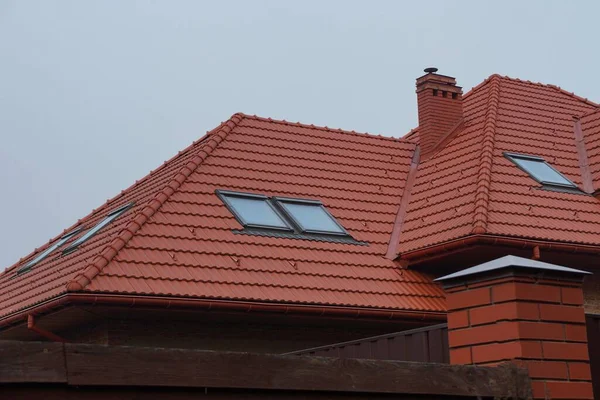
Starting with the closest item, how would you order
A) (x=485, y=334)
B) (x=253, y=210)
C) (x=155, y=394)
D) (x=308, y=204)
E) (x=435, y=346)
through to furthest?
(x=155, y=394)
(x=485, y=334)
(x=435, y=346)
(x=253, y=210)
(x=308, y=204)

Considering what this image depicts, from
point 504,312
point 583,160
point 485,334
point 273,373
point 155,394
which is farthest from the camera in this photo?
point 583,160

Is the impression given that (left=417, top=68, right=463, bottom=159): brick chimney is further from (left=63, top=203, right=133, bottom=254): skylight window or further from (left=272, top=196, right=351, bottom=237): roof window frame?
(left=63, top=203, right=133, bottom=254): skylight window

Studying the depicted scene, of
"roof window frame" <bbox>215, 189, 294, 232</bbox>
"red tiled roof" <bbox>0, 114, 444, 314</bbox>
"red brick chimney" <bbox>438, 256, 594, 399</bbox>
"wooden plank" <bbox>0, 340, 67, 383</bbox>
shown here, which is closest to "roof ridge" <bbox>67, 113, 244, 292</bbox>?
"red tiled roof" <bbox>0, 114, 444, 314</bbox>

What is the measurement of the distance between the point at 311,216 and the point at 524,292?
889 centimetres

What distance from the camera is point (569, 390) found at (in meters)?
5.42

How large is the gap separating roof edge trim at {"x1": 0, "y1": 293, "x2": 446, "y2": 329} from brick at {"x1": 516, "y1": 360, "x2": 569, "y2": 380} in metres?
6.29

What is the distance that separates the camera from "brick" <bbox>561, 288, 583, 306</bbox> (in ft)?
18.1

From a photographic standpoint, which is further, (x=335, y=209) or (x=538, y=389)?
(x=335, y=209)

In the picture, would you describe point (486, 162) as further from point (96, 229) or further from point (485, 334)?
point (485, 334)

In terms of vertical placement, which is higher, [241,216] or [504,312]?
[241,216]

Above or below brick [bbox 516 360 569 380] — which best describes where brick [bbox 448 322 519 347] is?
above

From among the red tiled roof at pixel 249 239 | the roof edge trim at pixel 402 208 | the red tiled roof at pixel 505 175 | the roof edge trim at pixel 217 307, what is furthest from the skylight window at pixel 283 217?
the roof edge trim at pixel 217 307

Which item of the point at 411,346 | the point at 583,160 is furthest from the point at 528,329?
the point at 583,160

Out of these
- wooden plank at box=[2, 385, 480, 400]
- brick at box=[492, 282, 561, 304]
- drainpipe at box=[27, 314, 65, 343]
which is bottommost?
wooden plank at box=[2, 385, 480, 400]
